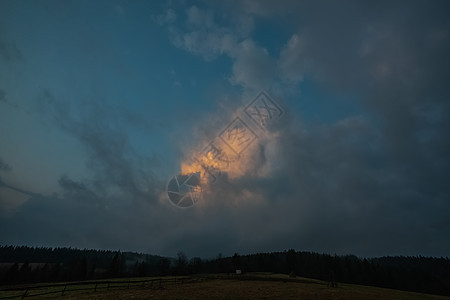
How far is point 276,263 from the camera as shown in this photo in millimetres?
121812

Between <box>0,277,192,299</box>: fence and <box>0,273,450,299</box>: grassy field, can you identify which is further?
<box>0,277,192,299</box>: fence

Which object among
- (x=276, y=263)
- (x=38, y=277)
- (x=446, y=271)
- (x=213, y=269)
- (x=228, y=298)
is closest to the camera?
(x=228, y=298)

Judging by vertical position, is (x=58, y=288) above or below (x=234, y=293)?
below

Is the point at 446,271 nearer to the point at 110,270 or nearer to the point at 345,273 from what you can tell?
the point at 345,273

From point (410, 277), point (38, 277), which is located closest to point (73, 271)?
point (38, 277)

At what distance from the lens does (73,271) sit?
95688 millimetres

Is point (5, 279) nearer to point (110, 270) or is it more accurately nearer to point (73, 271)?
point (73, 271)

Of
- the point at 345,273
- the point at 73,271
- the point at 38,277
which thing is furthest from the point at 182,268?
the point at 345,273

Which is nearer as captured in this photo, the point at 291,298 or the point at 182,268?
the point at 291,298

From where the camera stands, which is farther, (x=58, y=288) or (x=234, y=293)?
(x=58, y=288)

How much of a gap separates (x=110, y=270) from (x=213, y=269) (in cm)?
5869

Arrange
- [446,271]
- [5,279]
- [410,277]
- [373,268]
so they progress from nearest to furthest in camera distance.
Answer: [5,279] → [373,268] → [410,277] → [446,271]

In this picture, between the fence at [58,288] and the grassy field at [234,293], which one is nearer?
the grassy field at [234,293]

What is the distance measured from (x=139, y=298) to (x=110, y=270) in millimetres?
87861
